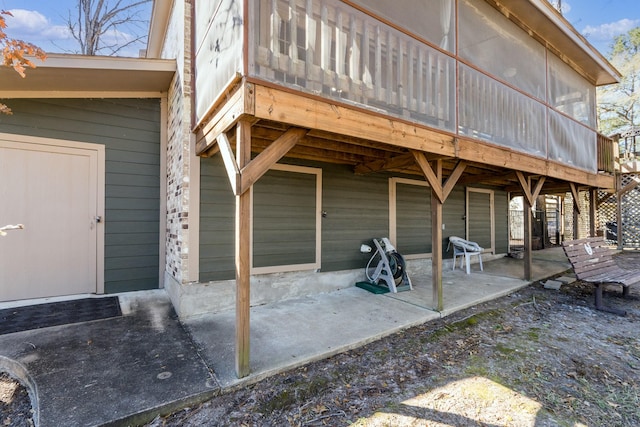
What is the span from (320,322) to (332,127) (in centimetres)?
215

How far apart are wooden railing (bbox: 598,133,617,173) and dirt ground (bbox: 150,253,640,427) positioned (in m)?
5.62

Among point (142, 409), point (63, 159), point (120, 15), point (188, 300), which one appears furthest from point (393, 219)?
point (120, 15)

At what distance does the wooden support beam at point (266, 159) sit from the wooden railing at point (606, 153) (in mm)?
8521

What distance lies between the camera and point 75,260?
3.91 m

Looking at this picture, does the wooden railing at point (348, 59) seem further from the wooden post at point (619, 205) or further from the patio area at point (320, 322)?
Answer: the wooden post at point (619, 205)

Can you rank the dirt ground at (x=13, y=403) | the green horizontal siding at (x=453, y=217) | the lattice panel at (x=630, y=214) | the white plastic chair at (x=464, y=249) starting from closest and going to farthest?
1. the dirt ground at (x=13, y=403)
2. the white plastic chair at (x=464, y=249)
3. the green horizontal siding at (x=453, y=217)
4. the lattice panel at (x=630, y=214)

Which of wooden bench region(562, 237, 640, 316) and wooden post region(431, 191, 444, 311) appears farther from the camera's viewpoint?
wooden bench region(562, 237, 640, 316)

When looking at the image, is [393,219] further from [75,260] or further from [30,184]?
[30,184]

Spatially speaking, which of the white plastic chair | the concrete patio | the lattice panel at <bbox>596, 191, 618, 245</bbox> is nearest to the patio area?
the concrete patio

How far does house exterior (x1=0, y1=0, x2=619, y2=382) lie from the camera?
2.43 m

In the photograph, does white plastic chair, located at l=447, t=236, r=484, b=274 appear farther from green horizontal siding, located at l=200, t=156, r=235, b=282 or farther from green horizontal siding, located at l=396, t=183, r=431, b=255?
green horizontal siding, located at l=200, t=156, r=235, b=282

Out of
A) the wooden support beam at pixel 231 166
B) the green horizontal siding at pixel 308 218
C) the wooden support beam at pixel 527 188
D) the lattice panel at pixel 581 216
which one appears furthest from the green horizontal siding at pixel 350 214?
the lattice panel at pixel 581 216

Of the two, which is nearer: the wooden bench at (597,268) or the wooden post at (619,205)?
the wooden bench at (597,268)

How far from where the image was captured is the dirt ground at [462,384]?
1.94 metres
